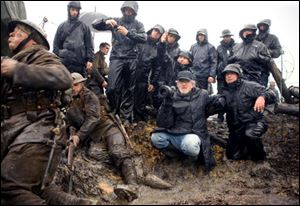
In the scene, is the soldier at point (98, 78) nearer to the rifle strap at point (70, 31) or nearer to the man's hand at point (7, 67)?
the rifle strap at point (70, 31)

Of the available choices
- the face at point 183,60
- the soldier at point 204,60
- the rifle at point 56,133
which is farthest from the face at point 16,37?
the soldier at point 204,60

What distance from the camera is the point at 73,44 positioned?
8.07 meters

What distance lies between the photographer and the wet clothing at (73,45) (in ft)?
26.5

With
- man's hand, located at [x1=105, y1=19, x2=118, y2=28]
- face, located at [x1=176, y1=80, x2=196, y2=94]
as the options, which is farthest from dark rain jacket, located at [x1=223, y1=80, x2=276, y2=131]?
man's hand, located at [x1=105, y1=19, x2=118, y2=28]

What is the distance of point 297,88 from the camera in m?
7.12

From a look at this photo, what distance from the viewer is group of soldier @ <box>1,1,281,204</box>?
13.3ft

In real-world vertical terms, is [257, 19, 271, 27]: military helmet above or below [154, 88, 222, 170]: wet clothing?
above

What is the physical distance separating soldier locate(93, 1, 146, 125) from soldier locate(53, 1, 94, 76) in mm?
434

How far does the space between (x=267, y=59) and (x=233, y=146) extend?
2.34 metres

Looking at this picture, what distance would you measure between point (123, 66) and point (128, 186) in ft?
10.5

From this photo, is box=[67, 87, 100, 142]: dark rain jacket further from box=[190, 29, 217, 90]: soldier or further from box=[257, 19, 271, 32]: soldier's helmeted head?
box=[257, 19, 271, 32]: soldier's helmeted head

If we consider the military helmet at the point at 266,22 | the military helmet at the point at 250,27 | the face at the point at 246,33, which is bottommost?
the face at the point at 246,33

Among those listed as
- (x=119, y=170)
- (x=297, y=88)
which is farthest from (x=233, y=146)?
(x=119, y=170)

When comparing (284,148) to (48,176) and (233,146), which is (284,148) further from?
(48,176)
